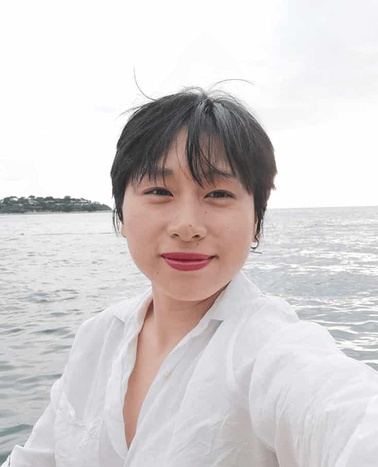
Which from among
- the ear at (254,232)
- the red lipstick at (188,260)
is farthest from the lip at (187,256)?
the ear at (254,232)

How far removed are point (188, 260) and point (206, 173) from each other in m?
0.18

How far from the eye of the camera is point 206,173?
1.29m

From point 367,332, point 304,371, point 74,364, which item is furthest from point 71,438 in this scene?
point 367,332

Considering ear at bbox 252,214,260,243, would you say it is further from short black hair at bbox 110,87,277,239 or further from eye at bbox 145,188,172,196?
eye at bbox 145,188,172,196

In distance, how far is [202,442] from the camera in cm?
116

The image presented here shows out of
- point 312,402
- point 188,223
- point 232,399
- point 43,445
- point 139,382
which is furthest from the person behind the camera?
point 43,445

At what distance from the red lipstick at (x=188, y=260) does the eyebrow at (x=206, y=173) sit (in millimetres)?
167

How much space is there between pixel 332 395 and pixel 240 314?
365 millimetres

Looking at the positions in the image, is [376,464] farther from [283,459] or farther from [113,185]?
[113,185]

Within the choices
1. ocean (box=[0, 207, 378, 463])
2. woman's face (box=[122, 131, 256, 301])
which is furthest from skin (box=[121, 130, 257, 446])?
ocean (box=[0, 207, 378, 463])

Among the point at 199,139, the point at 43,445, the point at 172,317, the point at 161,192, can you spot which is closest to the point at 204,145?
the point at 199,139

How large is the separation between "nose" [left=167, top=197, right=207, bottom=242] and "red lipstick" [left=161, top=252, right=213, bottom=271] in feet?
0.13

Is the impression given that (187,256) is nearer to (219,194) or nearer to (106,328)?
(219,194)

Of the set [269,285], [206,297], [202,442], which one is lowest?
[269,285]
